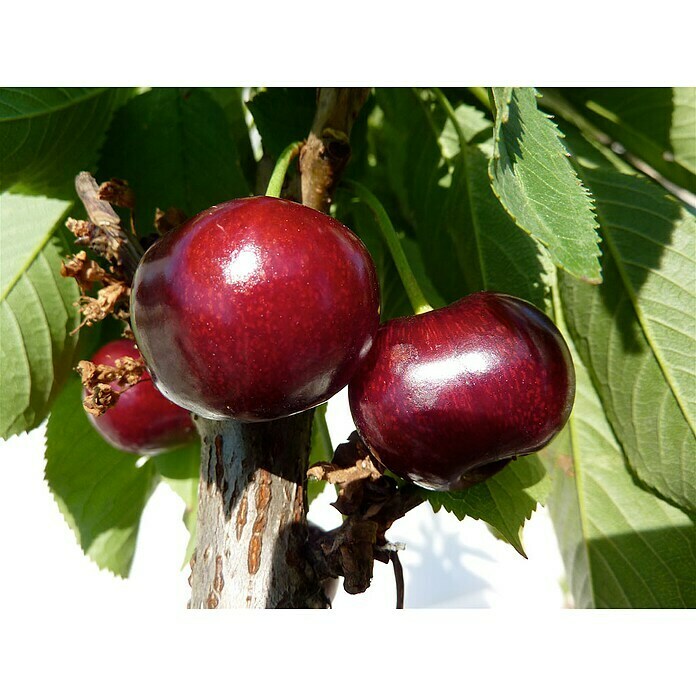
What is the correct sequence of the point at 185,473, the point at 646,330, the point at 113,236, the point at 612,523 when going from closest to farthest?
the point at 113,236
the point at 646,330
the point at 612,523
the point at 185,473

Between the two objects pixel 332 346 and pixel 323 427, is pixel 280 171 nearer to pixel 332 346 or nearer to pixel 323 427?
pixel 332 346

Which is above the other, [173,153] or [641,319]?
[173,153]

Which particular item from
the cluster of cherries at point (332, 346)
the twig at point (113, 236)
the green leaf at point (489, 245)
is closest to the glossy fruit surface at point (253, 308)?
the cluster of cherries at point (332, 346)

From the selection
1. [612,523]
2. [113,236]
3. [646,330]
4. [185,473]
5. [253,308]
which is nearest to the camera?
[253,308]

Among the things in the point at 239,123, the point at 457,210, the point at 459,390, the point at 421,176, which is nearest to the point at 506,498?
the point at 459,390

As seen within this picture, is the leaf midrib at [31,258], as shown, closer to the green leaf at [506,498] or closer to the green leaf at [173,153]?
the green leaf at [173,153]

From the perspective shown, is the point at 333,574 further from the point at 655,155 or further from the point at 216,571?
the point at 655,155
